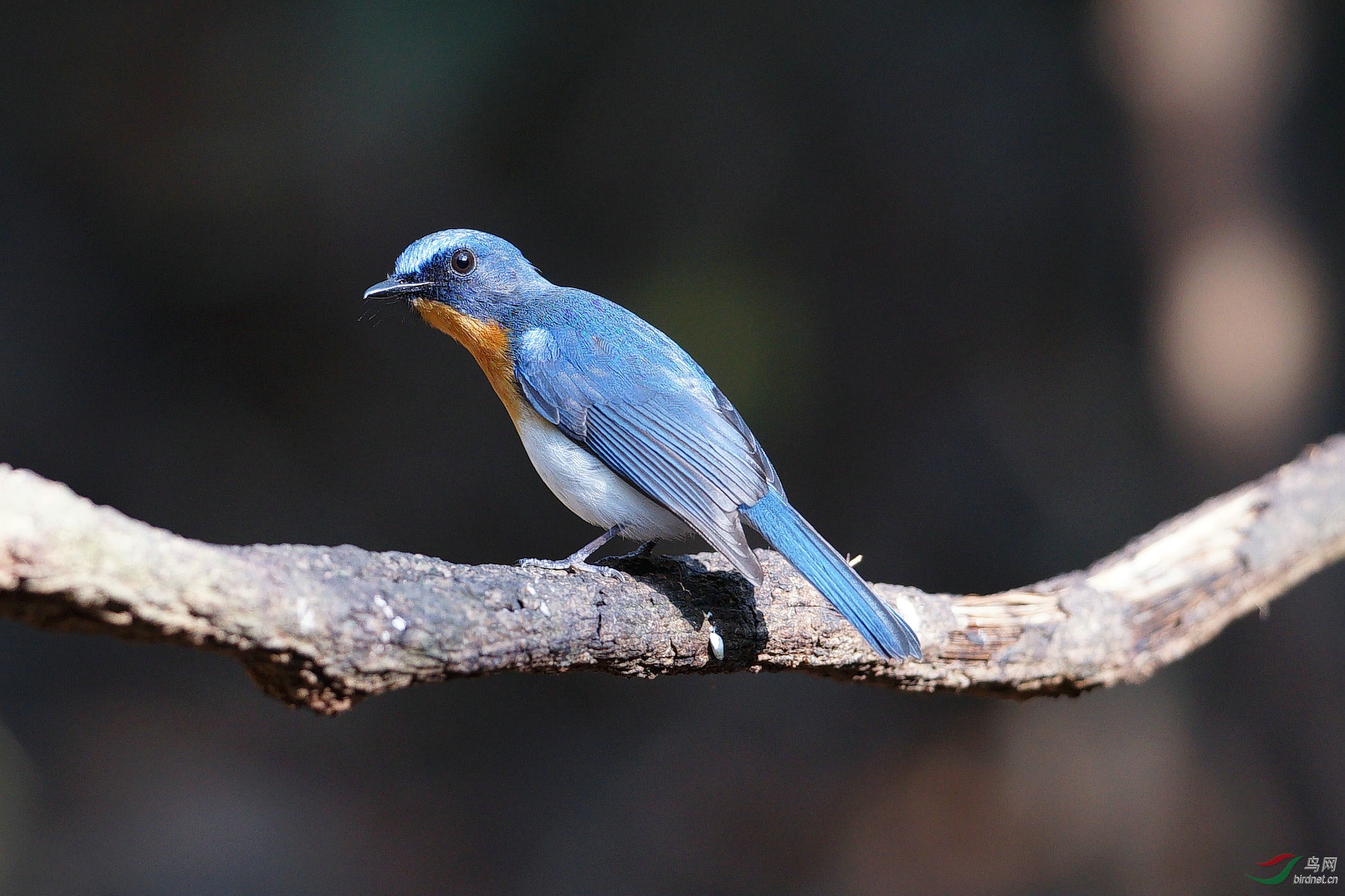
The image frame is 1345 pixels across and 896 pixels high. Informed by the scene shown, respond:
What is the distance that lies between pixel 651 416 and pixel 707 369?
3328 millimetres

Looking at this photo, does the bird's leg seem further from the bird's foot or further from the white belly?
the white belly

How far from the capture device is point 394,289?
151 inches

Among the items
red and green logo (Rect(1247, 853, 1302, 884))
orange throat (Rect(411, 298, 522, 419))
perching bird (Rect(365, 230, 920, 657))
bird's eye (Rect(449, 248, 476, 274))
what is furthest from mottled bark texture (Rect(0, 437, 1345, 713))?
red and green logo (Rect(1247, 853, 1302, 884))

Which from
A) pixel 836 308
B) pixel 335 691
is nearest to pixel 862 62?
pixel 836 308

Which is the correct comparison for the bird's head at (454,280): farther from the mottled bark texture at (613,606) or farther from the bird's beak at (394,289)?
the mottled bark texture at (613,606)

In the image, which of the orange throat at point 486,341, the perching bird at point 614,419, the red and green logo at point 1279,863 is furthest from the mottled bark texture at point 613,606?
the red and green logo at point 1279,863

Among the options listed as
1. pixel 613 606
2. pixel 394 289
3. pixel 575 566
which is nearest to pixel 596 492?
pixel 575 566

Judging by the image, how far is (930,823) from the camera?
245 inches

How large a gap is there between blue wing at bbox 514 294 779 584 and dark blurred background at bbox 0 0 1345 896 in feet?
10.2

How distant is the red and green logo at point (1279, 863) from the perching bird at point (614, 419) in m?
3.88

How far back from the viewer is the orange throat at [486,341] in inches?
144

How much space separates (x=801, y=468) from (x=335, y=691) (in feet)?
17.1

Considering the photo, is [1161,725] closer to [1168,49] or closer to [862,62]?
[1168,49]

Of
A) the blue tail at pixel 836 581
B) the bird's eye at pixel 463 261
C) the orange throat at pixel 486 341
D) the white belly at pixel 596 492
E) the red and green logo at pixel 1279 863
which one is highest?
the bird's eye at pixel 463 261
